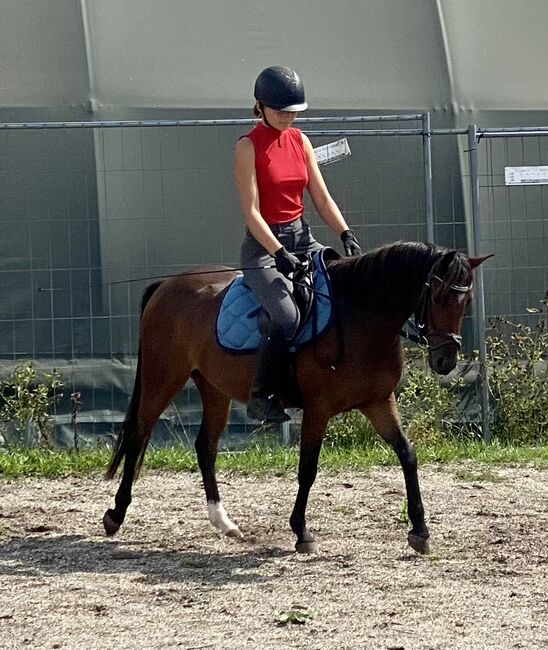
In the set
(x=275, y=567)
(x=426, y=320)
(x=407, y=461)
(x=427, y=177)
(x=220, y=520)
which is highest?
(x=427, y=177)

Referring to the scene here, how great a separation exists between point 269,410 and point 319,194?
135 centimetres

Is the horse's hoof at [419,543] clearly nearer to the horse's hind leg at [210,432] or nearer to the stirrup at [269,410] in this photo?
the stirrup at [269,410]

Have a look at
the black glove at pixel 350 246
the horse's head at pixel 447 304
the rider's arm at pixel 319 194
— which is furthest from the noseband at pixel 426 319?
the rider's arm at pixel 319 194

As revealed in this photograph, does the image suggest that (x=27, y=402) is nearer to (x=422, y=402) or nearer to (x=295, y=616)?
(x=422, y=402)

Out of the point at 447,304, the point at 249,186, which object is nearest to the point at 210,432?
the point at 249,186

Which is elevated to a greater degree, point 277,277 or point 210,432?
point 277,277

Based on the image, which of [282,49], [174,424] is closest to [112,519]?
[174,424]

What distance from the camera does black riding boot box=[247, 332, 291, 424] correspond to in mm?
6803

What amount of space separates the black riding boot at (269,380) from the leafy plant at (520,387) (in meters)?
4.21

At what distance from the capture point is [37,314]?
10797 millimetres

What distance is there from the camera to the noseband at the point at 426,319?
6.33 metres

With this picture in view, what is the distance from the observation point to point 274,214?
23.1 ft

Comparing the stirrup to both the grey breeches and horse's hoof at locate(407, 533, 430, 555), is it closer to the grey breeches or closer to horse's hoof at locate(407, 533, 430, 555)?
the grey breeches

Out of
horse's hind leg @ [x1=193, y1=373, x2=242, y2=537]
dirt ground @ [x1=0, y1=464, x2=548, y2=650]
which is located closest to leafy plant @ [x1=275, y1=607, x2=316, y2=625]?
dirt ground @ [x1=0, y1=464, x2=548, y2=650]
